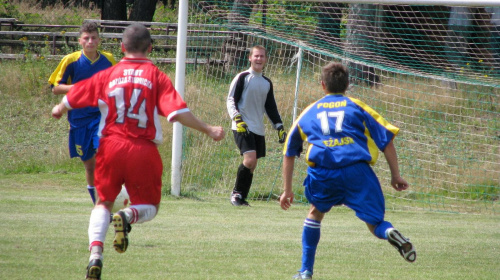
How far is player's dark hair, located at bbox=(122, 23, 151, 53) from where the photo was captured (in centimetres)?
430

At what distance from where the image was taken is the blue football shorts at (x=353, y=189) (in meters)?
4.26

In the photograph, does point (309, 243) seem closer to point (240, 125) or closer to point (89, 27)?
point (89, 27)

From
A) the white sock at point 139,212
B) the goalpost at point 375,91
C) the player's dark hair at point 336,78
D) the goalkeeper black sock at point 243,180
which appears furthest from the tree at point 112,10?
the white sock at point 139,212

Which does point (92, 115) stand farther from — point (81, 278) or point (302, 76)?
point (302, 76)

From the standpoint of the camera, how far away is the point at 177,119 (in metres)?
4.16

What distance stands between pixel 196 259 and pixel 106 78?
171 cm

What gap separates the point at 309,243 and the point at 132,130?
1.53 m

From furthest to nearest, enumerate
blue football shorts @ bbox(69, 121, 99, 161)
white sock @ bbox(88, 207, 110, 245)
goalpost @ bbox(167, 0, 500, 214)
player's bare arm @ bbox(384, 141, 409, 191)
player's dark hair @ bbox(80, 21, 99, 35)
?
1. goalpost @ bbox(167, 0, 500, 214)
2. blue football shorts @ bbox(69, 121, 99, 161)
3. player's dark hair @ bbox(80, 21, 99, 35)
4. player's bare arm @ bbox(384, 141, 409, 191)
5. white sock @ bbox(88, 207, 110, 245)

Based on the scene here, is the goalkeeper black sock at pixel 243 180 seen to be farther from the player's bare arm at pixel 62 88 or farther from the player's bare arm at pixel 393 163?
the player's bare arm at pixel 393 163

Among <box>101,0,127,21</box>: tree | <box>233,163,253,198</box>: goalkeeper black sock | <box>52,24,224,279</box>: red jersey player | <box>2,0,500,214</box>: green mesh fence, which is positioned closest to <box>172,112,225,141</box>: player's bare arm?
<box>52,24,224,279</box>: red jersey player

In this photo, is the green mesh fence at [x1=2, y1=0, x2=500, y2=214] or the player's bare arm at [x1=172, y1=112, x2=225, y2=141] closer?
the player's bare arm at [x1=172, y1=112, x2=225, y2=141]

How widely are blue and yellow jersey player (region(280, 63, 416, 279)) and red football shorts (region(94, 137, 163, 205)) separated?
3.27 ft

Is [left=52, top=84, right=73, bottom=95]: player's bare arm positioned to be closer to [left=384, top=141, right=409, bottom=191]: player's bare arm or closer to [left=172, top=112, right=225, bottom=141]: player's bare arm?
[left=172, top=112, right=225, bottom=141]: player's bare arm

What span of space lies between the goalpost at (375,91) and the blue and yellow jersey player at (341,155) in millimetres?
4917
